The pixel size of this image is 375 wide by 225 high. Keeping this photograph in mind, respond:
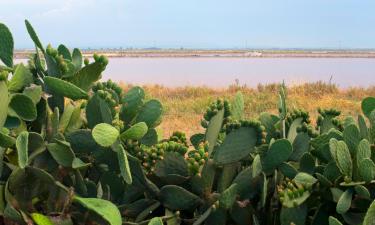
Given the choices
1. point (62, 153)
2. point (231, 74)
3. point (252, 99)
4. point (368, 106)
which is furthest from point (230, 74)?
point (62, 153)

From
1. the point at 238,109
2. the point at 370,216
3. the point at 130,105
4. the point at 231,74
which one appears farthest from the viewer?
the point at 231,74

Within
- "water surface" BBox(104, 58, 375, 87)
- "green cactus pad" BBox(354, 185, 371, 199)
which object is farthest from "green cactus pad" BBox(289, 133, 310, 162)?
"water surface" BBox(104, 58, 375, 87)

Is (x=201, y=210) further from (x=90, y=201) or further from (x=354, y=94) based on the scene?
(x=354, y=94)

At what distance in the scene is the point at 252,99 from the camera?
16.8 m

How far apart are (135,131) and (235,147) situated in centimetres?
27

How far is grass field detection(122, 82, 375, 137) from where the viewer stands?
13.3m

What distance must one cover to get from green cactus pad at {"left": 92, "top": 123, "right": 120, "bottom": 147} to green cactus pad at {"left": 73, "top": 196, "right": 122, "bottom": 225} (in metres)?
0.13

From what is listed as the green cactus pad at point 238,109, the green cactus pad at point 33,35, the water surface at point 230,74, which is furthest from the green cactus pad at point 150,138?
the water surface at point 230,74

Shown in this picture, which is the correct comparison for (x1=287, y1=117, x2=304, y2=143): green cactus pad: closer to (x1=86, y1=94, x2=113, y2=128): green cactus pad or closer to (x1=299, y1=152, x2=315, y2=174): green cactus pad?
(x1=299, y1=152, x2=315, y2=174): green cactus pad

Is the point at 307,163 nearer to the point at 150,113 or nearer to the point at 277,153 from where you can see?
the point at 277,153

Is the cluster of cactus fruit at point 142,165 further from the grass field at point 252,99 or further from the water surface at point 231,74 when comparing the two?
the water surface at point 231,74

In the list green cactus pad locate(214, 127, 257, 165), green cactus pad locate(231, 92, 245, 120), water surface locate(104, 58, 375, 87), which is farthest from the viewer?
water surface locate(104, 58, 375, 87)

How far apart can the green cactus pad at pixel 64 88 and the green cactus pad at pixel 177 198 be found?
33 centimetres

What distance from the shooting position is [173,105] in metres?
16.0
